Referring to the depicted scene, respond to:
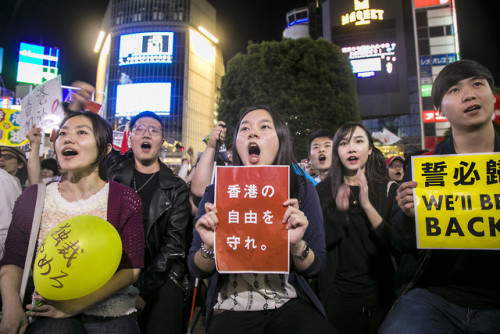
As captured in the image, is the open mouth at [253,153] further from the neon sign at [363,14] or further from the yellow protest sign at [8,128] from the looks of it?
the neon sign at [363,14]

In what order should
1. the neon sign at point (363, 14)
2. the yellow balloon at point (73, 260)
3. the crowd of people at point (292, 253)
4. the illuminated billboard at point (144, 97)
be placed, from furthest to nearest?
the illuminated billboard at point (144, 97), the neon sign at point (363, 14), the crowd of people at point (292, 253), the yellow balloon at point (73, 260)

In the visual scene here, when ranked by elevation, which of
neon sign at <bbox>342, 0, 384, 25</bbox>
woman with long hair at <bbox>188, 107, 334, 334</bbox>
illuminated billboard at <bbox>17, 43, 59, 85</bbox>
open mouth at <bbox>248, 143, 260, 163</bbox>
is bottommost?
woman with long hair at <bbox>188, 107, 334, 334</bbox>

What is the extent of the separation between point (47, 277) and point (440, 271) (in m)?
2.42

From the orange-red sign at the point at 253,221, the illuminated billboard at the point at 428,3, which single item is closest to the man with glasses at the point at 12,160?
the orange-red sign at the point at 253,221

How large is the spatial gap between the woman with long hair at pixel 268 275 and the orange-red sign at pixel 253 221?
58mm

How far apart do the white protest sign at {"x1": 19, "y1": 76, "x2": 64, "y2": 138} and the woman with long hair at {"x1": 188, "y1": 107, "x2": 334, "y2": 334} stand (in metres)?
3.25

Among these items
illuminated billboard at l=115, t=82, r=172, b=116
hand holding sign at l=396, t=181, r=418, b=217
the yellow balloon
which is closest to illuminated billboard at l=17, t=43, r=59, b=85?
illuminated billboard at l=115, t=82, r=172, b=116

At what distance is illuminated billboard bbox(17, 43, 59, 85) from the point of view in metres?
29.9

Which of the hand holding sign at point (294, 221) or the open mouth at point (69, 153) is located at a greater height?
the open mouth at point (69, 153)

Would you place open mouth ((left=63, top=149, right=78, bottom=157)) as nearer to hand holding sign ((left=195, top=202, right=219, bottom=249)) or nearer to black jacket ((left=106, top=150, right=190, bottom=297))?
black jacket ((left=106, top=150, right=190, bottom=297))

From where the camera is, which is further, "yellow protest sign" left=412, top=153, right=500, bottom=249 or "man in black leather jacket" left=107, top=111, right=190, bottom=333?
"man in black leather jacket" left=107, top=111, right=190, bottom=333

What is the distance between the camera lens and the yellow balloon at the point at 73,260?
1751 mm

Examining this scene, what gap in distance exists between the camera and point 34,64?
30.6 meters

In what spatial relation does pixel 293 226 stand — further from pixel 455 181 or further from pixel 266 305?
pixel 455 181
